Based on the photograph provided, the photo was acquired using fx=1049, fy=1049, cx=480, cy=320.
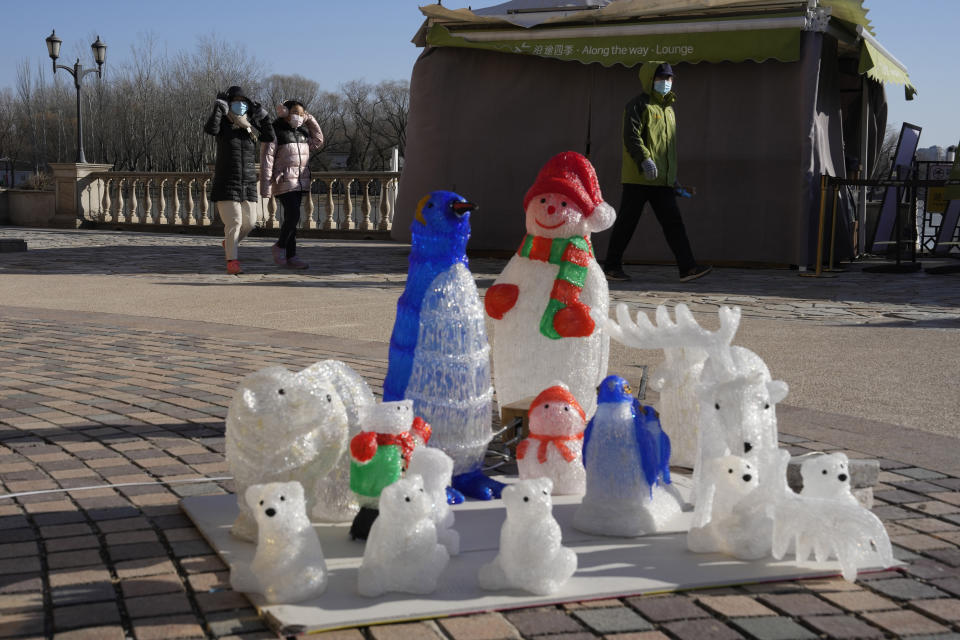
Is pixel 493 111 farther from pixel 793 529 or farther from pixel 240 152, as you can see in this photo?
pixel 793 529

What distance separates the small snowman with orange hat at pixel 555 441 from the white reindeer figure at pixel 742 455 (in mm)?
313

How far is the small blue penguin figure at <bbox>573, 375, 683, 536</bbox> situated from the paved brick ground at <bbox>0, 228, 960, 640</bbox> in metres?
0.47

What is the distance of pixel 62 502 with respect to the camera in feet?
11.5

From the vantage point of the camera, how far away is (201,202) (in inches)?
933

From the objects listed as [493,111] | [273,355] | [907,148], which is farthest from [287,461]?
[907,148]

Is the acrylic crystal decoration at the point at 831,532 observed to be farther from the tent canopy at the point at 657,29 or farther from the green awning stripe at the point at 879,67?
the green awning stripe at the point at 879,67

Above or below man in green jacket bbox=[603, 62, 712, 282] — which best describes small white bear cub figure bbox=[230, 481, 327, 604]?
below

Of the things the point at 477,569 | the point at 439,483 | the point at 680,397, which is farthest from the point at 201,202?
the point at 477,569

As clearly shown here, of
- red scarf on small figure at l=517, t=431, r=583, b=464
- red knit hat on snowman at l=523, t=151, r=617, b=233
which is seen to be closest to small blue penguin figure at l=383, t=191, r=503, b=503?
red scarf on small figure at l=517, t=431, r=583, b=464

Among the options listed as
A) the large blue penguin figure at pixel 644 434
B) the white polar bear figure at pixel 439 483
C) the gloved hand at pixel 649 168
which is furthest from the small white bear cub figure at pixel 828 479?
the gloved hand at pixel 649 168

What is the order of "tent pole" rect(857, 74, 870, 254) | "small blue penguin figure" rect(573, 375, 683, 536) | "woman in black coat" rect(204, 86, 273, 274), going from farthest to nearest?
"tent pole" rect(857, 74, 870, 254), "woman in black coat" rect(204, 86, 273, 274), "small blue penguin figure" rect(573, 375, 683, 536)

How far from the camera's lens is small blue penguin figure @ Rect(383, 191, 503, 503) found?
11.9 feet

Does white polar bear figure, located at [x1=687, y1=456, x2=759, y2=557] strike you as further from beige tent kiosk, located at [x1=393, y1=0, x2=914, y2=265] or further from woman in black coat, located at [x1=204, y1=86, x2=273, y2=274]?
beige tent kiosk, located at [x1=393, y1=0, x2=914, y2=265]

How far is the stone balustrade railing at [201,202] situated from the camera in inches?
842
